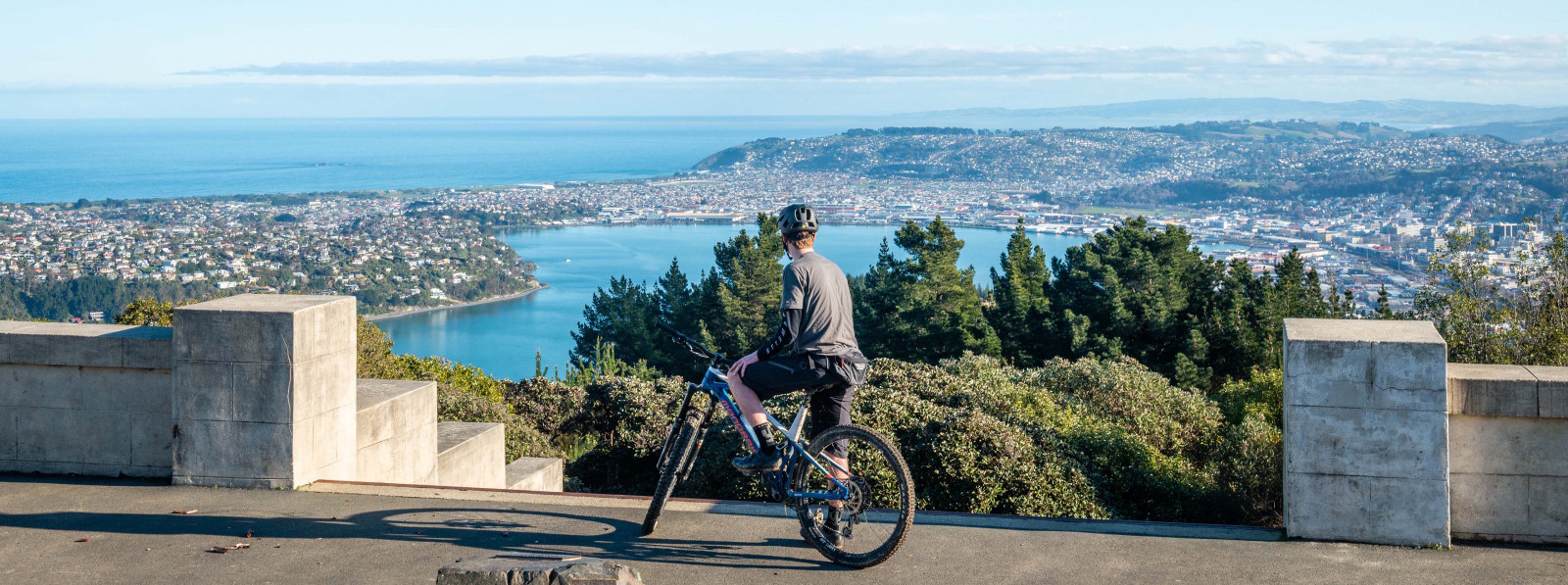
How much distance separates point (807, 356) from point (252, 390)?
3.23m

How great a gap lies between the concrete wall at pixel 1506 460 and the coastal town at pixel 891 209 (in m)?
17.0

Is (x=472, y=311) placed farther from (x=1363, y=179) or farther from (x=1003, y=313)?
(x=1363, y=179)

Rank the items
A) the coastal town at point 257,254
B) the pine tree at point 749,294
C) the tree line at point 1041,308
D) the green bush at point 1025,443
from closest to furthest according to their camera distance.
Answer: the green bush at point 1025,443 < the tree line at point 1041,308 < the pine tree at point 749,294 < the coastal town at point 257,254

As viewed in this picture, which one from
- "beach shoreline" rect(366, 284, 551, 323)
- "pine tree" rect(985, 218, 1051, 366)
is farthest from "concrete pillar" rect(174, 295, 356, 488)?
"beach shoreline" rect(366, 284, 551, 323)

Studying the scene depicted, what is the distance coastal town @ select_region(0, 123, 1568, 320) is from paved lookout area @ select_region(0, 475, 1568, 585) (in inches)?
704

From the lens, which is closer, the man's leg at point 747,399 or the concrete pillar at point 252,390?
the man's leg at point 747,399

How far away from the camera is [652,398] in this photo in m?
12.7

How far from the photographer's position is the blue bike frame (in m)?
4.95

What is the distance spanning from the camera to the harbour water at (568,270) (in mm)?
67750

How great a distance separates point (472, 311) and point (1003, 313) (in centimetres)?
4955

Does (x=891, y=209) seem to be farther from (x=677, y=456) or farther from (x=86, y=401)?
(x=677, y=456)

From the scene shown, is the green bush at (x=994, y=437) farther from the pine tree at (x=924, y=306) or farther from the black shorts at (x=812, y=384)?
the pine tree at (x=924, y=306)

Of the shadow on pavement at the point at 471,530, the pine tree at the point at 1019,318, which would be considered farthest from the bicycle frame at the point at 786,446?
the pine tree at the point at 1019,318

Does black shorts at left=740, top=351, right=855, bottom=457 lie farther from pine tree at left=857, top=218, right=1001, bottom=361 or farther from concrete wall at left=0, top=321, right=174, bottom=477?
pine tree at left=857, top=218, right=1001, bottom=361
